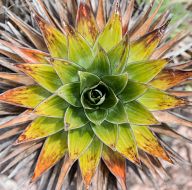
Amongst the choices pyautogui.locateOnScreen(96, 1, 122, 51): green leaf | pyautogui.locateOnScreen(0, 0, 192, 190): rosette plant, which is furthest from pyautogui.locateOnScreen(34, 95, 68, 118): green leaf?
pyautogui.locateOnScreen(96, 1, 122, 51): green leaf

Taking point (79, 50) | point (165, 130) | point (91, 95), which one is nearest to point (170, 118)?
point (165, 130)

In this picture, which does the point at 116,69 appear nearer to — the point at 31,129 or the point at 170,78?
the point at 170,78

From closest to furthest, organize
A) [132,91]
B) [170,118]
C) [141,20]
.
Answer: [132,91] → [170,118] → [141,20]

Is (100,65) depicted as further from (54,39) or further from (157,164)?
(157,164)

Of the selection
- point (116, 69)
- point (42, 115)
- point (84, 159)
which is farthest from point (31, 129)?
point (116, 69)

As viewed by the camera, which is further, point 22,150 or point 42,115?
point 22,150

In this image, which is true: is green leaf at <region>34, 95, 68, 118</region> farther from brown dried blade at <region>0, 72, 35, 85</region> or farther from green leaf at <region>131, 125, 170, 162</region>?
green leaf at <region>131, 125, 170, 162</region>

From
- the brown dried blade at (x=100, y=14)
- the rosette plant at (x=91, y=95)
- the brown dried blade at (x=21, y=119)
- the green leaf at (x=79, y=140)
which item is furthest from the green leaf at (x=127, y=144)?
the brown dried blade at (x=100, y=14)

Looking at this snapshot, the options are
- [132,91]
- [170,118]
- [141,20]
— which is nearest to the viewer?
[132,91]
